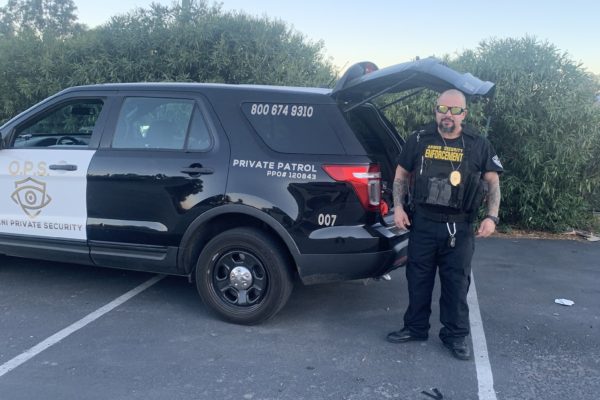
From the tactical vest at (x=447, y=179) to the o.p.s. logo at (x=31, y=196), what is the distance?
2.99 m

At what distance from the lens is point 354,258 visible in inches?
155

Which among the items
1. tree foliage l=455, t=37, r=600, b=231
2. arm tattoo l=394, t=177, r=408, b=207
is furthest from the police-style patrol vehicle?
tree foliage l=455, t=37, r=600, b=231

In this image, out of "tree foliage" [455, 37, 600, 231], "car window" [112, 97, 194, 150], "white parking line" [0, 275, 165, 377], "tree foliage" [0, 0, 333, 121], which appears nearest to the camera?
"white parking line" [0, 275, 165, 377]

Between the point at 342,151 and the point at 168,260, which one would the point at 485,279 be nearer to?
the point at 342,151

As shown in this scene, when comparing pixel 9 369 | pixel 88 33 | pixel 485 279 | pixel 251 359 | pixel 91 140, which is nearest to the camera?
pixel 9 369

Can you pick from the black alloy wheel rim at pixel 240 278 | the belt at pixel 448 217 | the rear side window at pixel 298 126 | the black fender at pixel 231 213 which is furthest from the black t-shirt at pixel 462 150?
the black alloy wheel rim at pixel 240 278

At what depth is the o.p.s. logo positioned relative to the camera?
15.1ft

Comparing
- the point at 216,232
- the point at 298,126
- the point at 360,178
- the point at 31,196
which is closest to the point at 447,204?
the point at 360,178

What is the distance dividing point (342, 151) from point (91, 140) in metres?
2.10

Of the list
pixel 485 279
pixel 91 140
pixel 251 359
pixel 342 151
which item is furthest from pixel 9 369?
pixel 485 279

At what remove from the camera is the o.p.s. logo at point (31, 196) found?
4.59 metres

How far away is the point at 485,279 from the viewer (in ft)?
18.4

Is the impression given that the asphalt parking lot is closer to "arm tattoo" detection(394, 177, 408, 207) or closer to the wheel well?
the wheel well

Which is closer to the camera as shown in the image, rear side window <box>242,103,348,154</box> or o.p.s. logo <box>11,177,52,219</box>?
rear side window <box>242,103,348,154</box>
